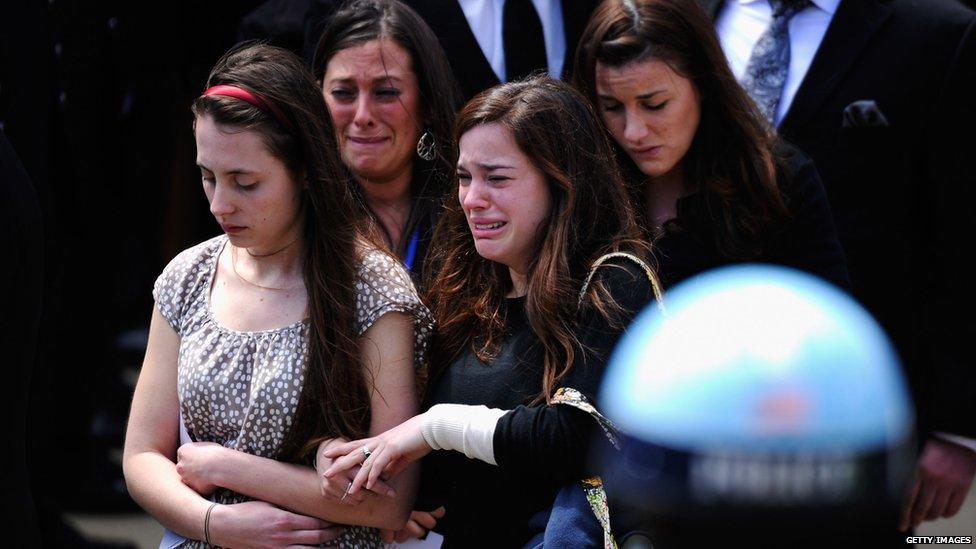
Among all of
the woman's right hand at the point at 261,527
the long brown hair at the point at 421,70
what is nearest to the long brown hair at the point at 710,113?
the long brown hair at the point at 421,70

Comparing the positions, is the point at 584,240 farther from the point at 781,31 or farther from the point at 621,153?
the point at 781,31

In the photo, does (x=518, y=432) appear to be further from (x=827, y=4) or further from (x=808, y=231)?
Answer: (x=827, y=4)

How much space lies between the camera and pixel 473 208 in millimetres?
2441

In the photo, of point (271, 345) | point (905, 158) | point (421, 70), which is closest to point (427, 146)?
point (421, 70)

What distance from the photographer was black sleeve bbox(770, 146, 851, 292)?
2705mm

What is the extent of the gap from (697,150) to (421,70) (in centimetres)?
72

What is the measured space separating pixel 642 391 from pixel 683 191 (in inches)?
78.2

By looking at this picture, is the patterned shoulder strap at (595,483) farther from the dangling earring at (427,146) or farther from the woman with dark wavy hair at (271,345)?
the dangling earring at (427,146)

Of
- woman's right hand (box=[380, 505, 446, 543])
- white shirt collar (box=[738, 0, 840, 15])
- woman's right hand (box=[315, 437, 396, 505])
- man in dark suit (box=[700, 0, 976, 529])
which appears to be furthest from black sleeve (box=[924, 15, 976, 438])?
woman's right hand (box=[315, 437, 396, 505])

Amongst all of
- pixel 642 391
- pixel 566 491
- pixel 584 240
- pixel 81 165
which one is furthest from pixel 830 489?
pixel 81 165

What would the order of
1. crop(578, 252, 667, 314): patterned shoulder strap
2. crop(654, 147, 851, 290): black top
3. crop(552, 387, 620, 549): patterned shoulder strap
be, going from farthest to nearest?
→ crop(654, 147, 851, 290): black top
crop(578, 252, 667, 314): patterned shoulder strap
crop(552, 387, 620, 549): patterned shoulder strap

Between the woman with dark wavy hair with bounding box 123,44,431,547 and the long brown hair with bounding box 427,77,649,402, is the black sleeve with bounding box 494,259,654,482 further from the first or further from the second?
the woman with dark wavy hair with bounding box 123,44,431,547

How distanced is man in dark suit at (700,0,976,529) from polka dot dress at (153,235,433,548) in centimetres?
116

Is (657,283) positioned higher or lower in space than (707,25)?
lower
